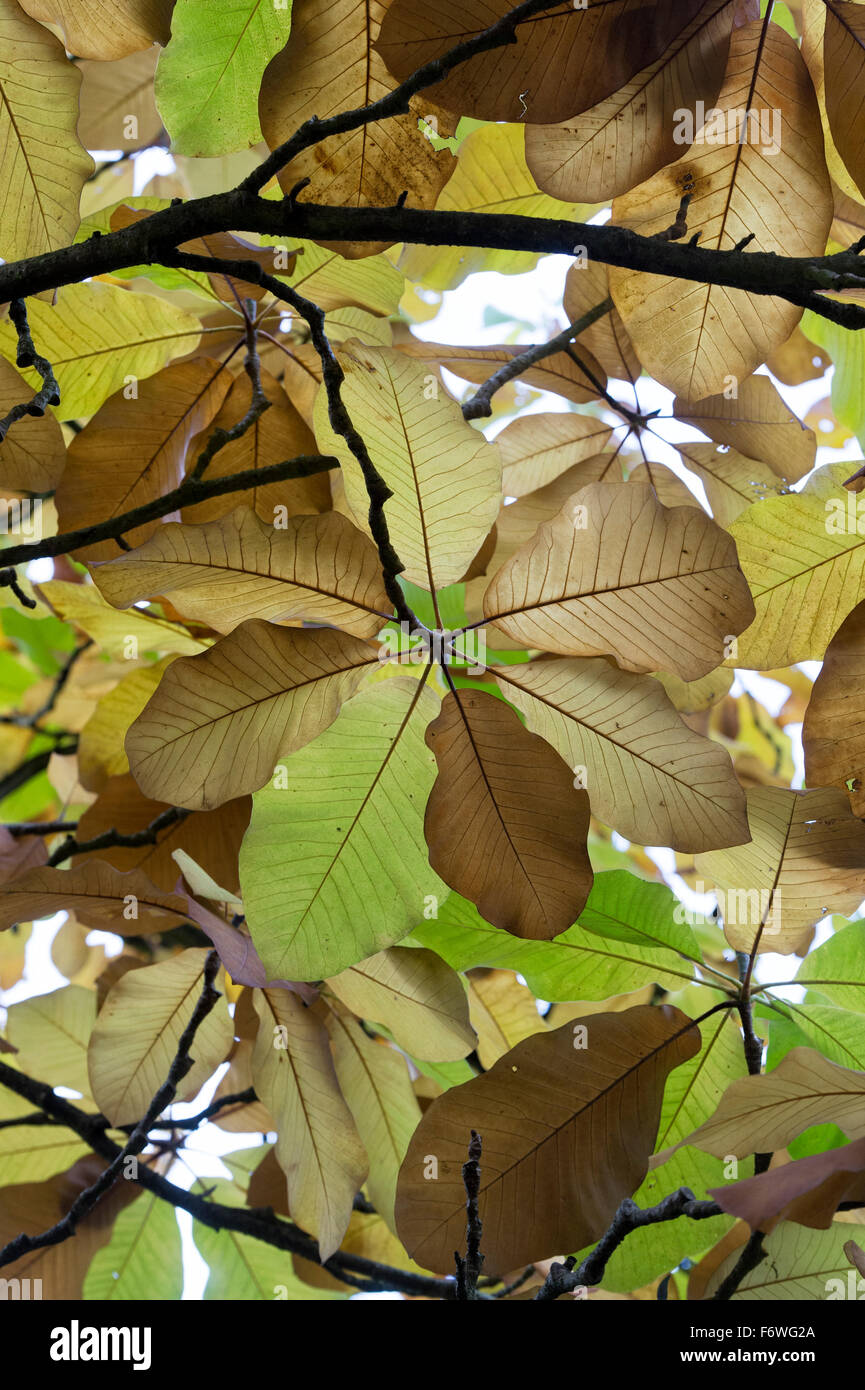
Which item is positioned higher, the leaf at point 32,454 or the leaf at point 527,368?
the leaf at point 527,368

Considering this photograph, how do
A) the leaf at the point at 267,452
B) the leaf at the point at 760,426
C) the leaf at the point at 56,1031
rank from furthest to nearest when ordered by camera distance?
the leaf at the point at 56,1031 → the leaf at the point at 760,426 → the leaf at the point at 267,452

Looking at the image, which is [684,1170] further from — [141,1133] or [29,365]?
[29,365]

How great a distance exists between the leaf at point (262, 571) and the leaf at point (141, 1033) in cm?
49

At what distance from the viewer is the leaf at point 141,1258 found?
1.37 metres

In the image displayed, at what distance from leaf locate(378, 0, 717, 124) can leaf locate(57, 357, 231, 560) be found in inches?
17.9

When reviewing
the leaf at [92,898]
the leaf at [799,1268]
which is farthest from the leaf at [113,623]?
the leaf at [799,1268]

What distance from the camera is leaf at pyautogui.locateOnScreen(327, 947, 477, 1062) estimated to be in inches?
39.2

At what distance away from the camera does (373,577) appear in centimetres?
84

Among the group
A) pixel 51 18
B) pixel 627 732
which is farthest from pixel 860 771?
pixel 51 18

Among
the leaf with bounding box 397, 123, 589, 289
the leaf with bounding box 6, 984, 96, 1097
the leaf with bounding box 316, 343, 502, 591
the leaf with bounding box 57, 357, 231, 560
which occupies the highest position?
the leaf with bounding box 397, 123, 589, 289

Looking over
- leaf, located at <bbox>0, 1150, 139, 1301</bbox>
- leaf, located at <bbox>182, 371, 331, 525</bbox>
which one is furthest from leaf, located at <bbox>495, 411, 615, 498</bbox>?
leaf, located at <bbox>0, 1150, 139, 1301</bbox>

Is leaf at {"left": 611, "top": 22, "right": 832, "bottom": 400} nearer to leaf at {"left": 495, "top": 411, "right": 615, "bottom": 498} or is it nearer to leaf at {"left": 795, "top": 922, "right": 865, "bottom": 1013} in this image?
leaf at {"left": 495, "top": 411, "right": 615, "bottom": 498}

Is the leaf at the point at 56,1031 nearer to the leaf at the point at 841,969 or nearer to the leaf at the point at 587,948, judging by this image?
the leaf at the point at 587,948

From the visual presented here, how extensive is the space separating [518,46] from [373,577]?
0.41 m
